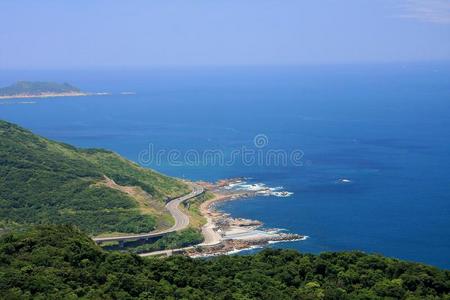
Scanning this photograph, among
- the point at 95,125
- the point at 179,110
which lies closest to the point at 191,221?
the point at 95,125

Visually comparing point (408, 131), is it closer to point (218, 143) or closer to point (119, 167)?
point (218, 143)

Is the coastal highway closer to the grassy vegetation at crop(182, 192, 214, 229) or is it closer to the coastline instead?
the grassy vegetation at crop(182, 192, 214, 229)

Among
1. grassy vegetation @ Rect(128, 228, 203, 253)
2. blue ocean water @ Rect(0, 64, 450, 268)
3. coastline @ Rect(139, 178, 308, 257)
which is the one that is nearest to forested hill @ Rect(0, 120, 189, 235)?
grassy vegetation @ Rect(128, 228, 203, 253)

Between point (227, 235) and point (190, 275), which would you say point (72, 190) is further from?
point (190, 275)

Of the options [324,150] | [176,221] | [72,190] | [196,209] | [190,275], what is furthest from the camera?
[324,150]

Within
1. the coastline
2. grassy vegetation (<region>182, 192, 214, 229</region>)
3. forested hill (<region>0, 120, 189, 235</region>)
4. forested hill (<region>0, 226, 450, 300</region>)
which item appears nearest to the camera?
forested hill (<region>0, 226, 450, 300</region>)

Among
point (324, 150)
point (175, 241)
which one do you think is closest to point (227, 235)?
point (175, 241)

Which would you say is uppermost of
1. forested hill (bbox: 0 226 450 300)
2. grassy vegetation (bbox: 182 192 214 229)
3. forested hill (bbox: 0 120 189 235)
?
forested hill (bbox: 0 226 450 300)
